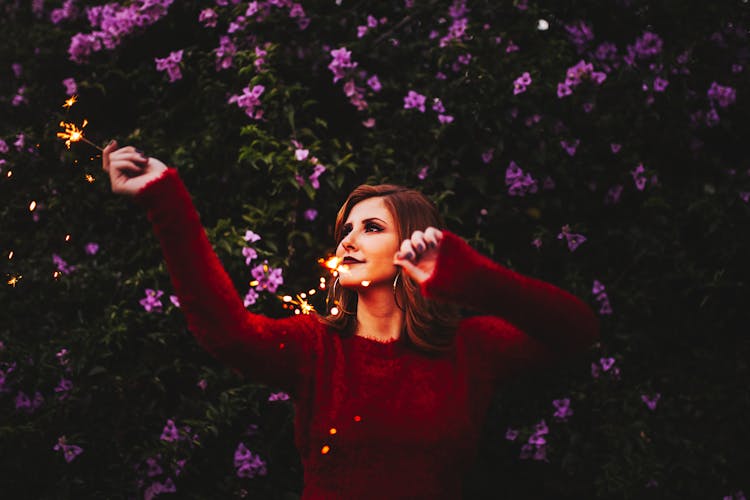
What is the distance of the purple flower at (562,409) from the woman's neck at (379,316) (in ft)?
3.96

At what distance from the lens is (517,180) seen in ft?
10.8

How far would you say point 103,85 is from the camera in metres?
3.83

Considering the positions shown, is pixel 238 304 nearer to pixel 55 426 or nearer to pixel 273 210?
pixel 273 210

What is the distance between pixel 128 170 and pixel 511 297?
3.02ft

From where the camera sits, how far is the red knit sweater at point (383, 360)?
170 centimetres

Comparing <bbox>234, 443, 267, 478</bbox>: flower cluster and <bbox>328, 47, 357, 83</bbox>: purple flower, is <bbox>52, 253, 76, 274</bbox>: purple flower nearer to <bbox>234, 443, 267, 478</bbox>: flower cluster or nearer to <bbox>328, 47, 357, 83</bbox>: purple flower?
<bbox>234, 443, 267, 478</bbox>: flower cluster

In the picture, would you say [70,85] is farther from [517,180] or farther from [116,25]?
[517,180]

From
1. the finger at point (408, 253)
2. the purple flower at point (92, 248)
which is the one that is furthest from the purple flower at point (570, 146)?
the purple flower at point (92, 248)

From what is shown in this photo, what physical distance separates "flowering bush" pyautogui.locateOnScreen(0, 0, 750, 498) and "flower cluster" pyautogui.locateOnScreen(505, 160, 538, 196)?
0.03 ft

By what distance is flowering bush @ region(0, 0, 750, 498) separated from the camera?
314cm

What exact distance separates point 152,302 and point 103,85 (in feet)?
4.26

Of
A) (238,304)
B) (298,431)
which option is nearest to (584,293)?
(298,431)

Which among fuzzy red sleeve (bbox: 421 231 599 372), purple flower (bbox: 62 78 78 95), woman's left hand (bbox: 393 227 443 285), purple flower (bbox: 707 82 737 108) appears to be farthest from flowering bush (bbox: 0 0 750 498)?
woman's left hand (bbox: 393 227 443 285)

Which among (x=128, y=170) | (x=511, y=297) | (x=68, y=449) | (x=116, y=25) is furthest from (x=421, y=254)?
(x=116, y=25)
